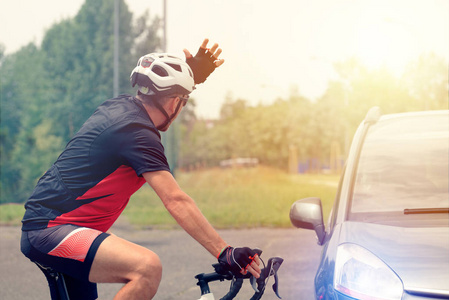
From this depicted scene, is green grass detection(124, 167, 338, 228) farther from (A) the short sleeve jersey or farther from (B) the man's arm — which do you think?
(B) the man's arm

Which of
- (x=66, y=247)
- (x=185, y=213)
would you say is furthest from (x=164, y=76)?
A: (x=66, y=247)

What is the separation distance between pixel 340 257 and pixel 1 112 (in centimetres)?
6019

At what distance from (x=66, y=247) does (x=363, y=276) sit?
1470mm

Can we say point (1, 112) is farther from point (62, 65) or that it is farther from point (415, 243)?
point (415, 243)

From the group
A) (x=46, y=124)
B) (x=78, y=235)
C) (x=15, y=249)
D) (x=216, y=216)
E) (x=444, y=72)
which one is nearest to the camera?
(x=78, y=235)

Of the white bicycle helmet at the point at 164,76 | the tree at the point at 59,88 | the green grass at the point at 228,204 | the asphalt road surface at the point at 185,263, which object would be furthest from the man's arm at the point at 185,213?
the tree at the point at 59,88

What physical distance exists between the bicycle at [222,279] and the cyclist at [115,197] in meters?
0.05

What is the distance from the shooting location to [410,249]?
3736mm

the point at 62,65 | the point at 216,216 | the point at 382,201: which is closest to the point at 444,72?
the point at 216,216

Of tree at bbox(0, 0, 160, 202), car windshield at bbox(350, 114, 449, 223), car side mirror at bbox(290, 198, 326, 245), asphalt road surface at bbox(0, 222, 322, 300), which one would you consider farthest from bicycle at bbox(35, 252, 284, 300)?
tree at bbox(0, 0, 160, 202)

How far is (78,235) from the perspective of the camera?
3.07m

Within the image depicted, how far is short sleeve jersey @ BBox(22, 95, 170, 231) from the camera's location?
10.4 ft

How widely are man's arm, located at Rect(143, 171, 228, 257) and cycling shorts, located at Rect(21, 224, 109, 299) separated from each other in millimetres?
295

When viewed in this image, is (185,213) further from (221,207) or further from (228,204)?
(228,204)
